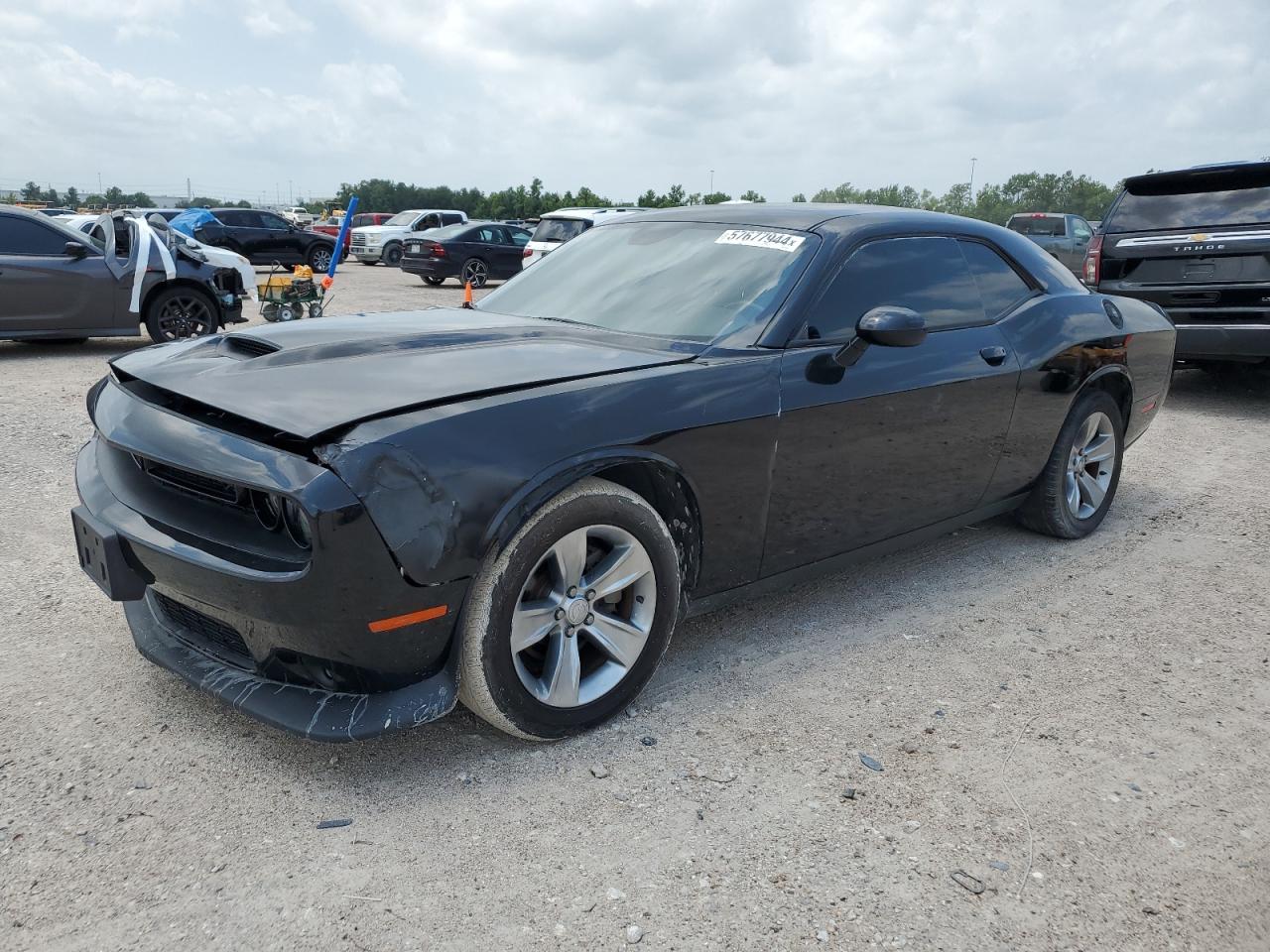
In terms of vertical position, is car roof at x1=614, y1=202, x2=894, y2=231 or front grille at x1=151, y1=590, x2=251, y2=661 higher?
car roof at x1=614, y1=202, x2=894, y2=231

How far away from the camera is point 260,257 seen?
24875 mm

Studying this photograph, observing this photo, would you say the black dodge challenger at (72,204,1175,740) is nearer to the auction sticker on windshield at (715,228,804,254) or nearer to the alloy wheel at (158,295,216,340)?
the auction sticker on windshield at (715,228,804,254)

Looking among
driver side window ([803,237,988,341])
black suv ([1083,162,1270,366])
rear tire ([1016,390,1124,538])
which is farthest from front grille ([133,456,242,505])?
black suv ([1083,162,1270,366])

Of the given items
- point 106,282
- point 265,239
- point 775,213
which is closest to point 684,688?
point 775,213

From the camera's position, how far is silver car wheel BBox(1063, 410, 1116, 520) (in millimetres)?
4676

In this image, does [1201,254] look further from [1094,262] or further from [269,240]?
[269,240]

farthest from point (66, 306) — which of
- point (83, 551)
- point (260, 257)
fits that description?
point (260, 257)

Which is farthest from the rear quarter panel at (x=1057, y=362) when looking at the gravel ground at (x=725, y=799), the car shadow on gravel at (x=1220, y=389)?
the car shadow on gravel at (x=1220, y=389)

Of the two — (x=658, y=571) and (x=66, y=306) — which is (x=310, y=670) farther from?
(x=66, y=306)

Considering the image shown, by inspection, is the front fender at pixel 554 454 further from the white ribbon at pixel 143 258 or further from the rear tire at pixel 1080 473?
the white ribbon at pixel 143 258

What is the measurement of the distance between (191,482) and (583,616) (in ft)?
3.62

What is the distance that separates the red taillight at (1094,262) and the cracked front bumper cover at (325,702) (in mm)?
7353

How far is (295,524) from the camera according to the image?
94.7 inches

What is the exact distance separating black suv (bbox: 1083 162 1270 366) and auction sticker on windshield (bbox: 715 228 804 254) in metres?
4.65
